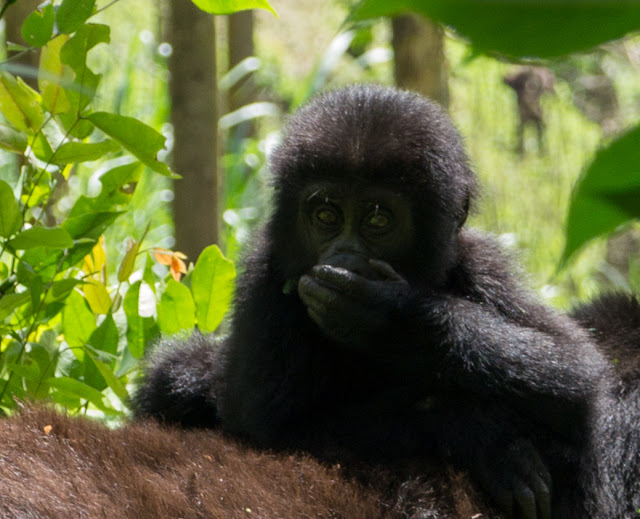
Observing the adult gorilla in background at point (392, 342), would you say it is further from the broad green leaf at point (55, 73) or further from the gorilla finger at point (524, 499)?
the broad green leaf at point (55, 73)

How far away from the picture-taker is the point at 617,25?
0.39m

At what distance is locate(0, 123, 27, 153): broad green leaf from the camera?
2.38m

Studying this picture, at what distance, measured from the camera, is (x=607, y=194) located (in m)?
0.41

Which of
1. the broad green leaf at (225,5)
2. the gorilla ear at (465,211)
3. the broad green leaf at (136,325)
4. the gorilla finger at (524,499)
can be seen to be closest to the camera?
the broad green leaf at (225,5)

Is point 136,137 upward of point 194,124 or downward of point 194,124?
downward

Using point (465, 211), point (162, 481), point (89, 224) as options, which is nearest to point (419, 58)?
point (465, 211)

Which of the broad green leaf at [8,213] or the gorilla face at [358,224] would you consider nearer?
the broad green leaf at [8,213]

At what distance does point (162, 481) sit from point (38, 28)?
1155 millimetres

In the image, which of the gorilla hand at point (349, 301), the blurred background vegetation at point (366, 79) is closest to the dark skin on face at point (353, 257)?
the gorilla hand at point (349, 301)

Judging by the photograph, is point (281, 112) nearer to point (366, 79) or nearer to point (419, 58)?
point (366, 79)

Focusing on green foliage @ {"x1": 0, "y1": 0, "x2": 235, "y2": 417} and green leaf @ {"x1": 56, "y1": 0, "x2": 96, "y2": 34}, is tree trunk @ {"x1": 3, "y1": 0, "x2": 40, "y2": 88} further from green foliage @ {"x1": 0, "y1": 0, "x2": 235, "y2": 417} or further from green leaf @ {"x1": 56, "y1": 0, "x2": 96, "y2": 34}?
green leaf @ {"x1": 56, "y1": 0, "x2": 96, "y2": 34}

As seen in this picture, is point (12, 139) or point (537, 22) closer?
A: point (537, 22)

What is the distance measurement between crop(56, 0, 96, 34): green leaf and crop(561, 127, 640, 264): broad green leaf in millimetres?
1925

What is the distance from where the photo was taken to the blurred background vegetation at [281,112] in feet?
12.3
